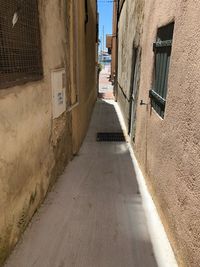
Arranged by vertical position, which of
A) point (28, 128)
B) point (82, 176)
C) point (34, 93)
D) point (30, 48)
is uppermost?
point (30, 48)

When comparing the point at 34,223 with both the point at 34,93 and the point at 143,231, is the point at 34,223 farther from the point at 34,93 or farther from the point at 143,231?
the point at 34,93

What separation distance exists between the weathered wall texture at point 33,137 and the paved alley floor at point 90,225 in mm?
176

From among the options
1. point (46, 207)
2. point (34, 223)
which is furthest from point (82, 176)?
point (34, 223)

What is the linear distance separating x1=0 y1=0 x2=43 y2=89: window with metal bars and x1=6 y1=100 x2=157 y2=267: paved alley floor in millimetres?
1500

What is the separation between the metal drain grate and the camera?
→ 5.43 metres

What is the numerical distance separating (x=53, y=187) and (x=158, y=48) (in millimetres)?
2321

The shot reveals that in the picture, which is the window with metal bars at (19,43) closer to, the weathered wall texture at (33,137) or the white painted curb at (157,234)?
the weathered wall texture at (33,137)

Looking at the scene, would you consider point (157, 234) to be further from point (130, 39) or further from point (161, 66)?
point (130, 39)

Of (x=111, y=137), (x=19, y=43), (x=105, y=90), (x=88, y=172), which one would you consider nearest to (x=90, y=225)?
(x=88, y=172)

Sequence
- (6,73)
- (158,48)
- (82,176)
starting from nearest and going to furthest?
1. (6,73)
2. (158,48)
3. (82,176)

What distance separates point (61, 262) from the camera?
2.04 m

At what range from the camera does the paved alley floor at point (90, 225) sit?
2.08 m

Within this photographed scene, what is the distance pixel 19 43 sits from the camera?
206cm

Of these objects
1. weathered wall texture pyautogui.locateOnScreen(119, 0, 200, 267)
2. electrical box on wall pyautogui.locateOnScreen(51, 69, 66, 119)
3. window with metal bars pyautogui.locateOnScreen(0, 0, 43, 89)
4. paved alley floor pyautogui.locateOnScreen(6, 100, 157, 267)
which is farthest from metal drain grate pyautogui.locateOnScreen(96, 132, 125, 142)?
window with metal bars pyautogui.locateOnScreen(0, 0, 43, 89)
